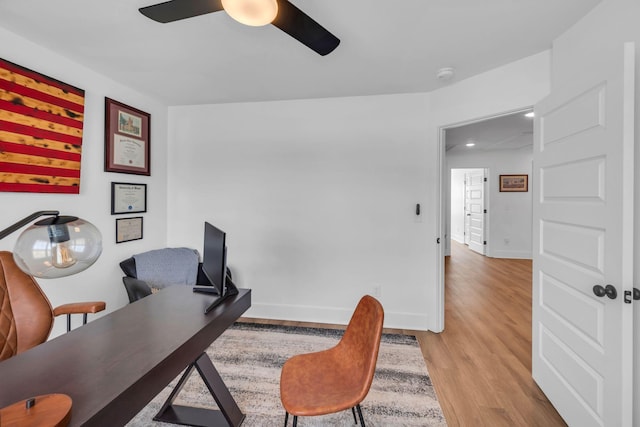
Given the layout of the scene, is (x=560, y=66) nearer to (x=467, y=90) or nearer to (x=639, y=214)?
(x=467, y=90)

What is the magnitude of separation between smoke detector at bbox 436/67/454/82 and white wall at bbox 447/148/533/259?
4167mm

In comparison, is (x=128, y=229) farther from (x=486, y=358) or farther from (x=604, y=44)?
(x=604, y=44)

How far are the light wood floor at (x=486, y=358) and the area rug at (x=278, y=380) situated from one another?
0.13 metres

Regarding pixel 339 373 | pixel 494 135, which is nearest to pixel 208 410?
pixel 339 373

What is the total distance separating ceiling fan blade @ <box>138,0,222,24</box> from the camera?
3.92ft

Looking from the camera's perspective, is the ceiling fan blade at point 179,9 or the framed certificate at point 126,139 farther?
the framed certificate at point 126,139

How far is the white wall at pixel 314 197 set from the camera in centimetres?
292

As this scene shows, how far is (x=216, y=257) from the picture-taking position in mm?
1610

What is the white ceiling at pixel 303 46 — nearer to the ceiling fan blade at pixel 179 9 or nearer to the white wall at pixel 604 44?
the white wall at pixel 604 44

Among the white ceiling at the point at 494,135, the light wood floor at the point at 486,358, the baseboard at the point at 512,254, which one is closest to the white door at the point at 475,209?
the baseboard at the point at 512,254

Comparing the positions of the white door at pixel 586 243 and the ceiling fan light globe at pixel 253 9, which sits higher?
the ceiling fan light globe at pixel 253 9

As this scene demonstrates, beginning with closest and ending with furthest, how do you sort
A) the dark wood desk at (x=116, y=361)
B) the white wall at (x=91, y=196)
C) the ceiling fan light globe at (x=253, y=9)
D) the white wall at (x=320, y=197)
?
1. the dark wood desk at (x=116, y=361)
2. the ceiling fan light globe at (x=253, y=9)
3. the white wall at (x=91, y=196)
4. the white wall at (x=320, y=197)

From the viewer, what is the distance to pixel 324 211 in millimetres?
3070

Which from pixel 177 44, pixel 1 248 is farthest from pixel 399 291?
pixel 1 248
